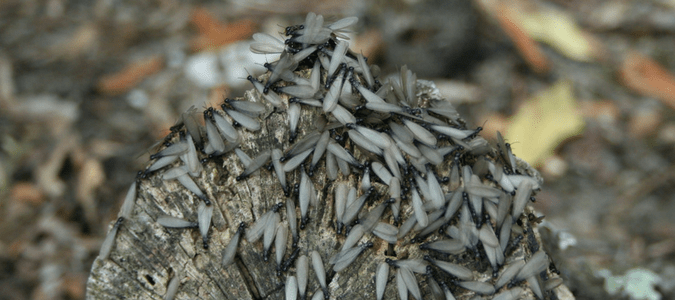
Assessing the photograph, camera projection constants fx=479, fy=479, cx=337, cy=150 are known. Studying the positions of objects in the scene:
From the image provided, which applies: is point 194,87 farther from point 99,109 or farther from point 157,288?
point 157,288

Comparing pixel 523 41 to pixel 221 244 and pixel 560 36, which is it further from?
pixel 221 244

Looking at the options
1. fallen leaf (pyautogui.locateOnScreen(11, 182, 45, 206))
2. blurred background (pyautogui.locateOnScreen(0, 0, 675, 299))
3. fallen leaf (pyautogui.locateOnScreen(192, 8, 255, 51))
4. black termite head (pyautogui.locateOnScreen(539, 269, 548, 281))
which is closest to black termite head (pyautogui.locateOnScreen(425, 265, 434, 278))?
black termite head (pyautogui.locateOnScreen(539, 269, 548, 281))

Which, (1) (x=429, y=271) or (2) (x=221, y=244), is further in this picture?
(2) (x=221, y=244)

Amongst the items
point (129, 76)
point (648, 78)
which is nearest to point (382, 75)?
point (129, 76)

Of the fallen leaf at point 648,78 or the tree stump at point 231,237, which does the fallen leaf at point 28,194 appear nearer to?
the tree stump at point 231,237

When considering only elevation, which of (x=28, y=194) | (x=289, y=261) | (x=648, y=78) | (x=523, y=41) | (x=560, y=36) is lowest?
(x=289, y=261)

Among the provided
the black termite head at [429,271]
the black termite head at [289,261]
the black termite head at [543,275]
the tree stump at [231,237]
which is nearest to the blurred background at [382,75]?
the black termite head at [543,275]

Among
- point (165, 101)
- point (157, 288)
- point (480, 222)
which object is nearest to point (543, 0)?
point (165, 101)
